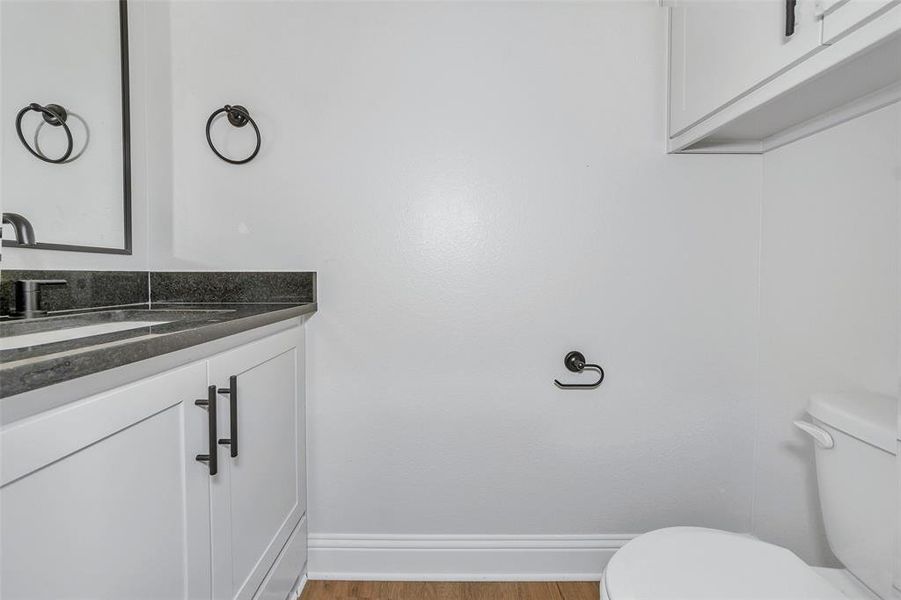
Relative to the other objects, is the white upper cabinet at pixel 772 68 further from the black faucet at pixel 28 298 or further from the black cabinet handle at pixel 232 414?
the black faucet at pixel 28 298

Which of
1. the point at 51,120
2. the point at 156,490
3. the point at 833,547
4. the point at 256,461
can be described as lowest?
the point at 833,547

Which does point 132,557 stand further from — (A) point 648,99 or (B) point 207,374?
(A) point 648,99

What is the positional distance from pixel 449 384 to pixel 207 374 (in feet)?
2.79

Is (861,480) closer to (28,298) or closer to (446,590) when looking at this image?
(446,590)

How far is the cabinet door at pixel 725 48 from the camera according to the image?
0.97 metres

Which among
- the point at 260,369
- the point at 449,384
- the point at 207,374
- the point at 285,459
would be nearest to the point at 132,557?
the point at 207,374

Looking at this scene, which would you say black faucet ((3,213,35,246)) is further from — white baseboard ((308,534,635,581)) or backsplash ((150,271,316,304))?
white baseboard ((308,534,635,581))

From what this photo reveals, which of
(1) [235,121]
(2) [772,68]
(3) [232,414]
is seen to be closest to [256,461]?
(3) [232,414]

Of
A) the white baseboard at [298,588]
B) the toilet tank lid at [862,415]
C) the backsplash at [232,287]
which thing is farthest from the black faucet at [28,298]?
the toilet tank lid at [862,415]

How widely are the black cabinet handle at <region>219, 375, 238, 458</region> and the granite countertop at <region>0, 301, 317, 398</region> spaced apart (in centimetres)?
11

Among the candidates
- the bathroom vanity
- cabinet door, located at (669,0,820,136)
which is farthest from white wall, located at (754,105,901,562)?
the bathroom vanity

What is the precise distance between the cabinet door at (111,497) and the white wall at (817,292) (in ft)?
5.26

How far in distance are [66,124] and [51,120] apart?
0.04 m

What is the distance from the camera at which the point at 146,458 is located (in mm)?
737
